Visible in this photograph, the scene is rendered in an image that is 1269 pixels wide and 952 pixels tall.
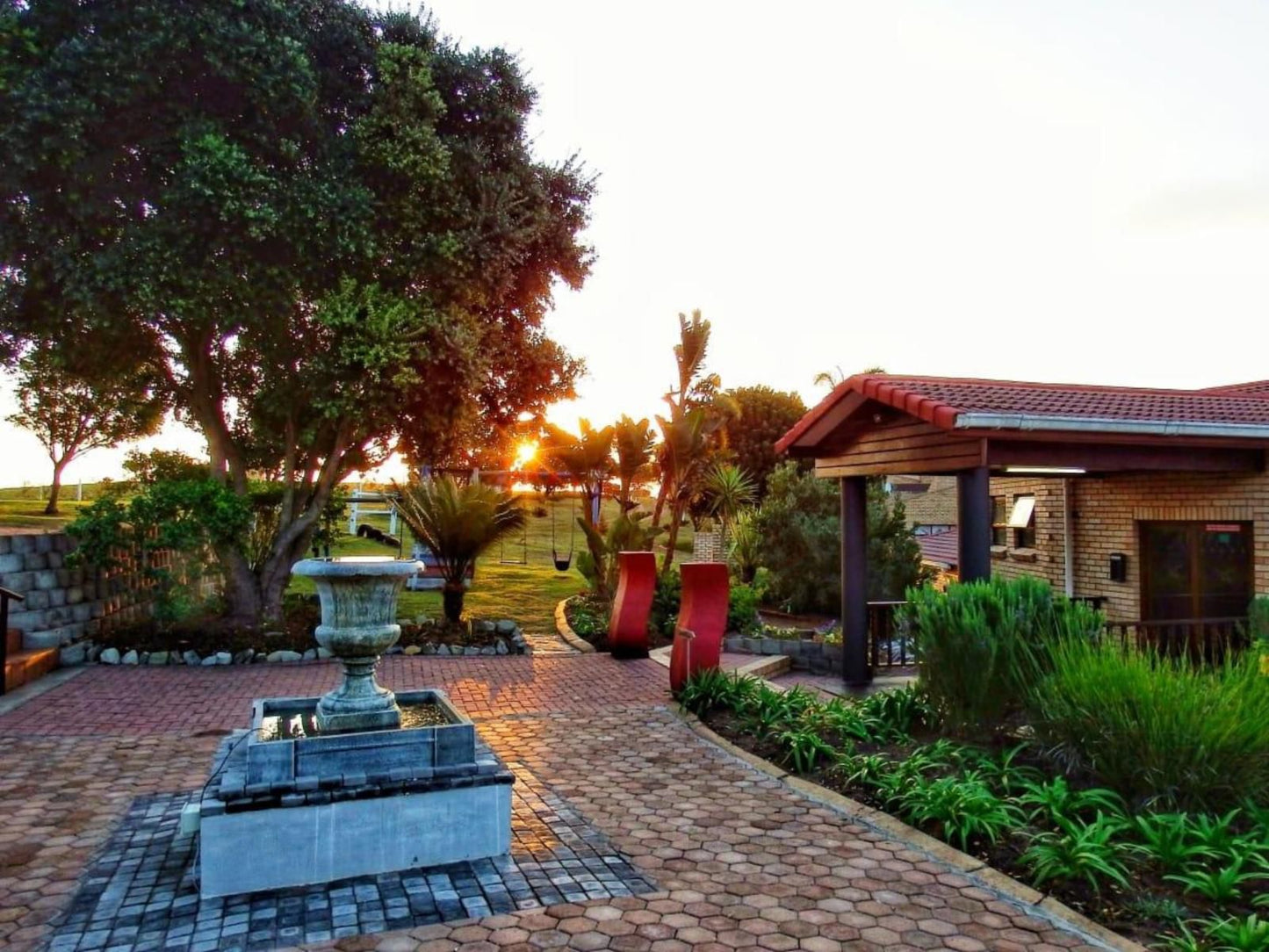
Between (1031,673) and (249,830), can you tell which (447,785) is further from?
(1031,673)

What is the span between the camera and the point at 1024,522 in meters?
12.9

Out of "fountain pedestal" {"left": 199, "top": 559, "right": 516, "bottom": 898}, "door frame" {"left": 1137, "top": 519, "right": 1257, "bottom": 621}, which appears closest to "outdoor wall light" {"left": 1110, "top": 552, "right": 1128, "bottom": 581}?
"door frame" {"left": 1137, "top": 519, "right": 1257, "bottom": 621}

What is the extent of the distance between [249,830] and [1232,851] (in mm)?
4705

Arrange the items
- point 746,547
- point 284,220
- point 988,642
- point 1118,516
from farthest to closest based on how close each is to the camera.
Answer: point 746,547 → point 1118,516 → point 284,220 → point 988,642

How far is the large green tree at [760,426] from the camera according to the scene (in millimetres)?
30266

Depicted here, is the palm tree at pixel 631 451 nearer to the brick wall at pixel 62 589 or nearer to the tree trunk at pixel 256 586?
the tree trunk at pixel 256 586

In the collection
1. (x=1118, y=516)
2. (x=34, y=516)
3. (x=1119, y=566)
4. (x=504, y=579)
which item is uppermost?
(x=34, y=516)

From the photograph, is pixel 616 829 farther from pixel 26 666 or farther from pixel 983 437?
pixel 26 666

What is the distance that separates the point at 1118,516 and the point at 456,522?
9.09 metres

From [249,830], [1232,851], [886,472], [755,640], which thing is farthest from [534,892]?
[755,640]

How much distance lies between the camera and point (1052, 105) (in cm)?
924

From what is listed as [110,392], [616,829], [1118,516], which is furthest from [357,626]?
[110,392]

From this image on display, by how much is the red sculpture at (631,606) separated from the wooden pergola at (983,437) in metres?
2.48

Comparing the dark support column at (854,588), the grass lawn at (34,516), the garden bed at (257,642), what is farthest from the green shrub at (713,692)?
the grass lawn at (34,516)
